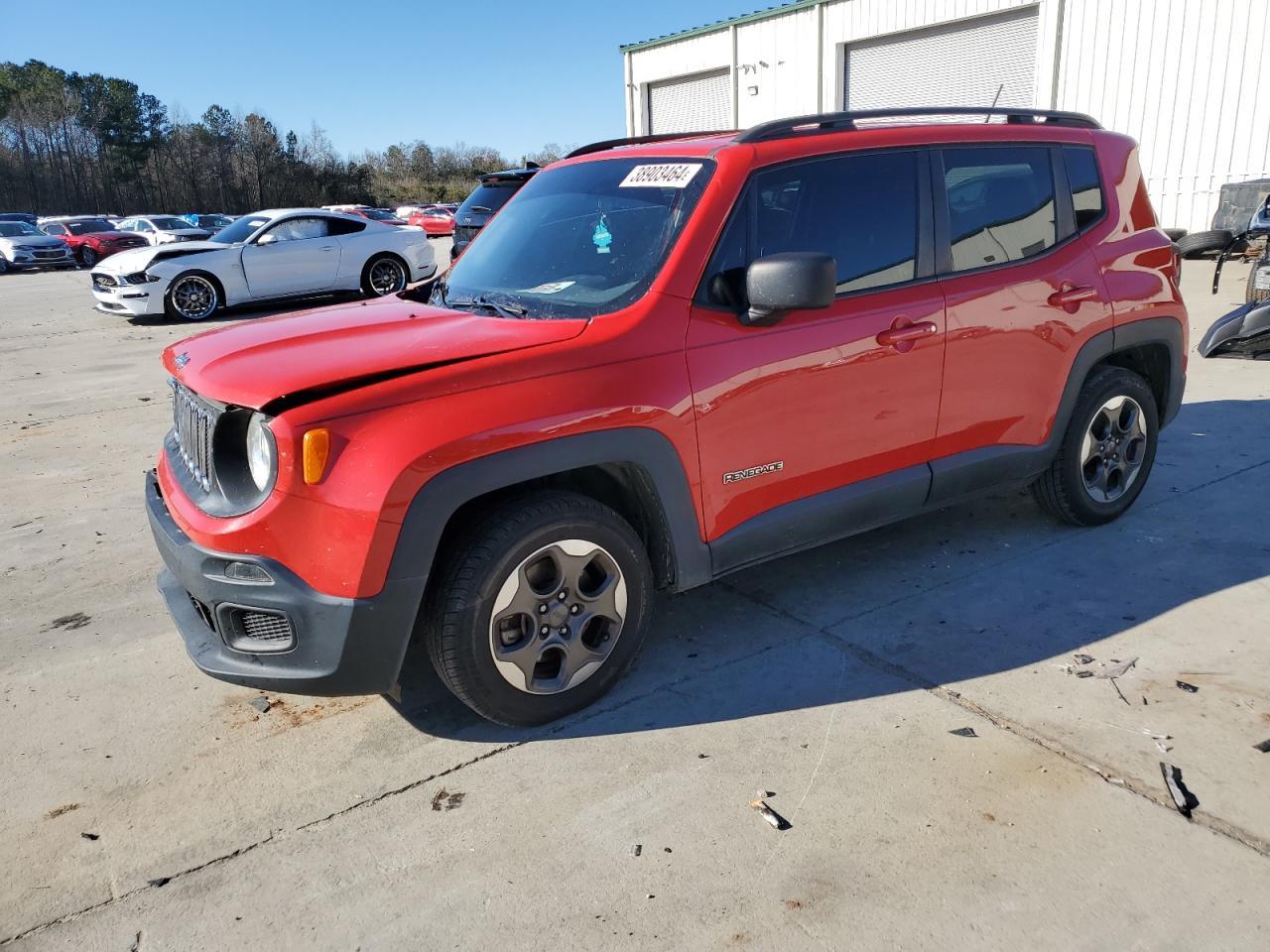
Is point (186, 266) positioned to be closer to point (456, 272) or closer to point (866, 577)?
point (456, 272)

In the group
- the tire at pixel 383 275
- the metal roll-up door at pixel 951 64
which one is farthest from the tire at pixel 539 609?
the metal roll-up door at pixel 951 64

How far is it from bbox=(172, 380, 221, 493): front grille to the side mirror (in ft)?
5.63

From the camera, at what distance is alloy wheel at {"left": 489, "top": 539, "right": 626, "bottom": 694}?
2.96 meters

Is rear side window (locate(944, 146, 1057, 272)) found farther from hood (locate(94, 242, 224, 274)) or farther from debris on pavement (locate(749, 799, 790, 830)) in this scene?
hood (locate(94, 242, 224, 274))

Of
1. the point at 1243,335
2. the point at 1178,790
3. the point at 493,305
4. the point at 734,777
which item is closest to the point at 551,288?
the point at 493,305

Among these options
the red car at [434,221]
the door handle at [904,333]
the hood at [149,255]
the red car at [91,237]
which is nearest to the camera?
the door handle at [904,333]

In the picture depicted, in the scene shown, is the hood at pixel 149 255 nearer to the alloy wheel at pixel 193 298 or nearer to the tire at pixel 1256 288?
the alloy wheel at pixel 193 298

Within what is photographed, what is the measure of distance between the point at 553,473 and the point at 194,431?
121cm

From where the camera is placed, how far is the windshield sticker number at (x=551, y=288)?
3.40m

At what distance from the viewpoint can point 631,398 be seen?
9.81 ft

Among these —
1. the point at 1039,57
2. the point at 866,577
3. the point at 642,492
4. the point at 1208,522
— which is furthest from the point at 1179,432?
the point at 1039,57

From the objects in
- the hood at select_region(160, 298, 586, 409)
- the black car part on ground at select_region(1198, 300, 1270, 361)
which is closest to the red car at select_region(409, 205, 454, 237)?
the black car part on ground at select_region(1198, 300, 1270, 361)

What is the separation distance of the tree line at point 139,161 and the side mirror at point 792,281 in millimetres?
66779

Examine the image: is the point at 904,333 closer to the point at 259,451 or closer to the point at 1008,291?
the point at 1008,291
